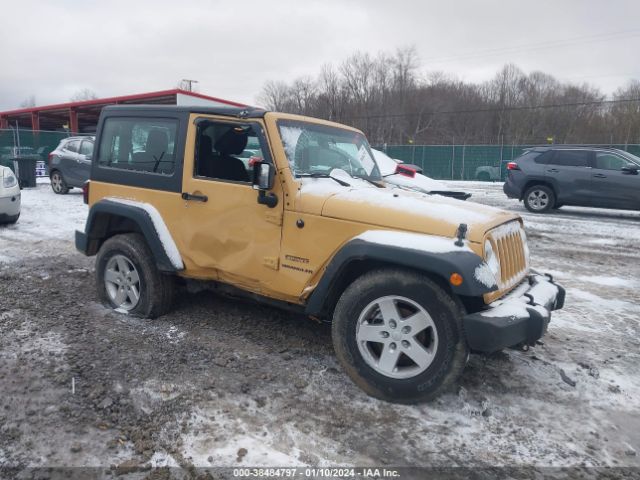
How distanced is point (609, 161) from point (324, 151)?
417 inches

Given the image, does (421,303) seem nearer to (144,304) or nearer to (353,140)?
(353,140)

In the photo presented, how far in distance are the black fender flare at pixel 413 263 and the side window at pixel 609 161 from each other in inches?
428

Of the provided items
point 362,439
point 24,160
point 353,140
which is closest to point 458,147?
point 24,160

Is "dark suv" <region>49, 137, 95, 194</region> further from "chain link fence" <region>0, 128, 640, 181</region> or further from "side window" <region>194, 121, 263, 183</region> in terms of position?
"chain link fence" <region>0, 128, 640, 181</region>

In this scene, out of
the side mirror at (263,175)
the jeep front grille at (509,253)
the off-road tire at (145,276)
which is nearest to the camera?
the jeep front grille at (509,253)

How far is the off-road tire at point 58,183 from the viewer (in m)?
14.2

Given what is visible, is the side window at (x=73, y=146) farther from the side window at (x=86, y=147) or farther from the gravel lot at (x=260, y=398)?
the gravel lot at (x=260, y=398)

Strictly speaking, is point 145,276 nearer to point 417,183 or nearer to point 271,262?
point 271,262

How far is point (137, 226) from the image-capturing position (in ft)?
15.3

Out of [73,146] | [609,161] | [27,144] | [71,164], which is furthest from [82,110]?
[609,161]

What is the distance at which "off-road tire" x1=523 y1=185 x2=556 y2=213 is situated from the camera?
12771 mm

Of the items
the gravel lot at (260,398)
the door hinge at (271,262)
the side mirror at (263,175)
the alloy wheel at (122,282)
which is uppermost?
the side mirror at (263,175)

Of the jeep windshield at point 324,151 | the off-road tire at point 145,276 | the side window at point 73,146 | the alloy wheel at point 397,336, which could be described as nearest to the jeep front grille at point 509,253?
the alloy wheel at point 397,336

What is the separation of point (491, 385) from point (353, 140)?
2534 millimetres
